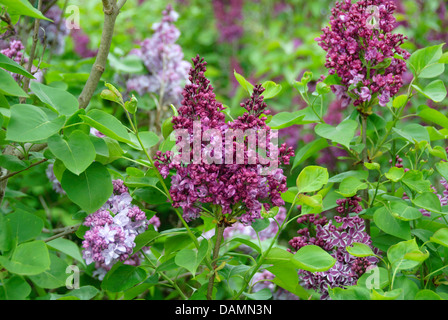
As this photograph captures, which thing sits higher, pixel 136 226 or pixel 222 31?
pixel 222 31

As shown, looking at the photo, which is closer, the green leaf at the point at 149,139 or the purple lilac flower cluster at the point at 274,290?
the green leaf at the point at 149,139

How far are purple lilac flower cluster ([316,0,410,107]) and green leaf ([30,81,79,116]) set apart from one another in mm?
568

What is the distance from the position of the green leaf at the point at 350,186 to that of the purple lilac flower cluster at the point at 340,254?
8 centimetres

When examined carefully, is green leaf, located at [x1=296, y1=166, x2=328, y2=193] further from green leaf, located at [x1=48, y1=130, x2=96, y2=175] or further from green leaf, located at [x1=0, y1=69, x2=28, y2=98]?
green leaf, located at [x1=0, y1=69, x2=28, y2=98]

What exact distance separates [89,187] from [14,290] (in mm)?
222

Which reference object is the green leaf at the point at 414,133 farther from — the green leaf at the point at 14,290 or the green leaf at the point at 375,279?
the green leaf at the point at 14,290

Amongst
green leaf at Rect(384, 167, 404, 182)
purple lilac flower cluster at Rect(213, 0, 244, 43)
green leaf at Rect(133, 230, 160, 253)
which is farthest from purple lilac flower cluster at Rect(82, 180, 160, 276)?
purple lilac flower cluster at Rect(213, 0, 244, 43)

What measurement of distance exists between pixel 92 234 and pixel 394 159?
0.72m

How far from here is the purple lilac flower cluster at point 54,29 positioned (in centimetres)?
164

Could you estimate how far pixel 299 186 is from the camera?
0.96 m

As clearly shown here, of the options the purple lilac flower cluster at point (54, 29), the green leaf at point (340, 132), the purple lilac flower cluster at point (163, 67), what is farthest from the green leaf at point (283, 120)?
the purple lilac flower cluster at point (54, 29)
